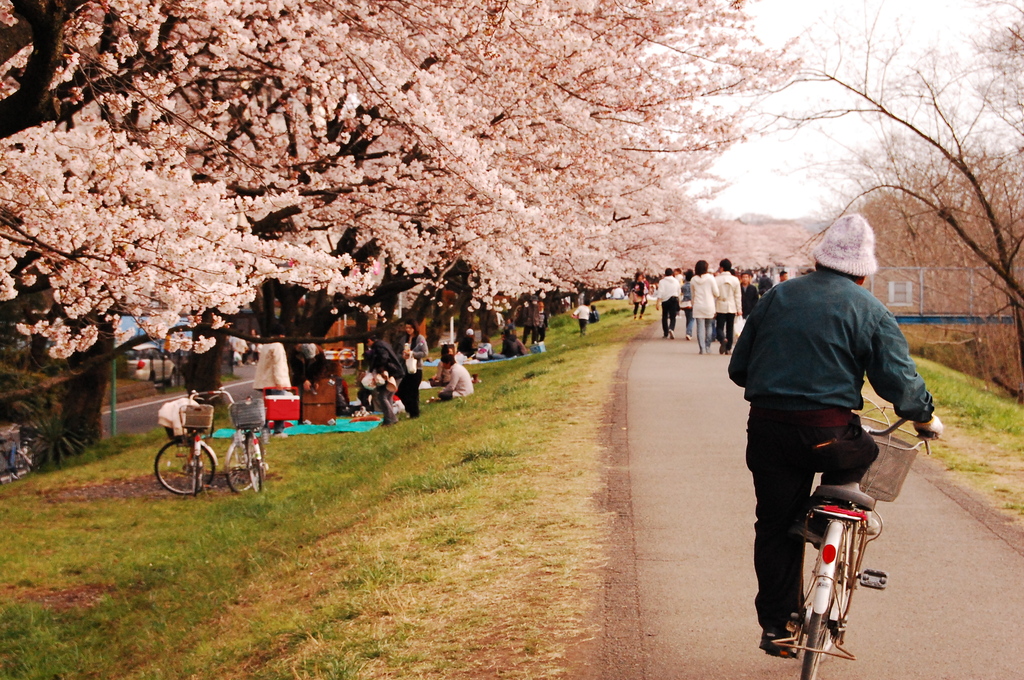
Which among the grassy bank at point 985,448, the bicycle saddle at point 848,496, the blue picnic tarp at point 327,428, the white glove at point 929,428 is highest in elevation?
the white glove at point 929,428

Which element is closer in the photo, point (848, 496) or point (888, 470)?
point (848, 496)

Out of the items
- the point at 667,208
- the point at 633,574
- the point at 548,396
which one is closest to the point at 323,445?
the point at 548,396

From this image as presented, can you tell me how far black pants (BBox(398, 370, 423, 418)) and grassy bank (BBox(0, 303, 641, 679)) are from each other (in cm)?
315

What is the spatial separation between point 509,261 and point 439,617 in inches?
560

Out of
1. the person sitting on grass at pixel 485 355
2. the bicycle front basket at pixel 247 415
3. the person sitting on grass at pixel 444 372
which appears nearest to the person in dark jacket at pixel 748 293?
the person sitting on grass at pixel 444 372

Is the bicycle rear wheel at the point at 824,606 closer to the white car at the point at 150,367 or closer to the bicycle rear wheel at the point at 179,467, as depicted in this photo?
the bicycle rear wheel at the point at 179,467

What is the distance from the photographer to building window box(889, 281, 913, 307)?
1147 inches

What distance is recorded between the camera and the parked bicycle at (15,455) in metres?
15.0

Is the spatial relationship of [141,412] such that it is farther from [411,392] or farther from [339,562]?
[339,562]

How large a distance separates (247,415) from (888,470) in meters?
9.13

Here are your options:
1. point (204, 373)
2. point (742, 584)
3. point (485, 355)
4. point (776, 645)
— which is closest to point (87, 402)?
point (204, 373)

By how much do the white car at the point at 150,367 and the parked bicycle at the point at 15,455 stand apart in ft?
52.5

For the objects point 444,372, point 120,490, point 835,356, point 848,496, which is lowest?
point 120,490

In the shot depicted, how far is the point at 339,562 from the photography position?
6.52 m
